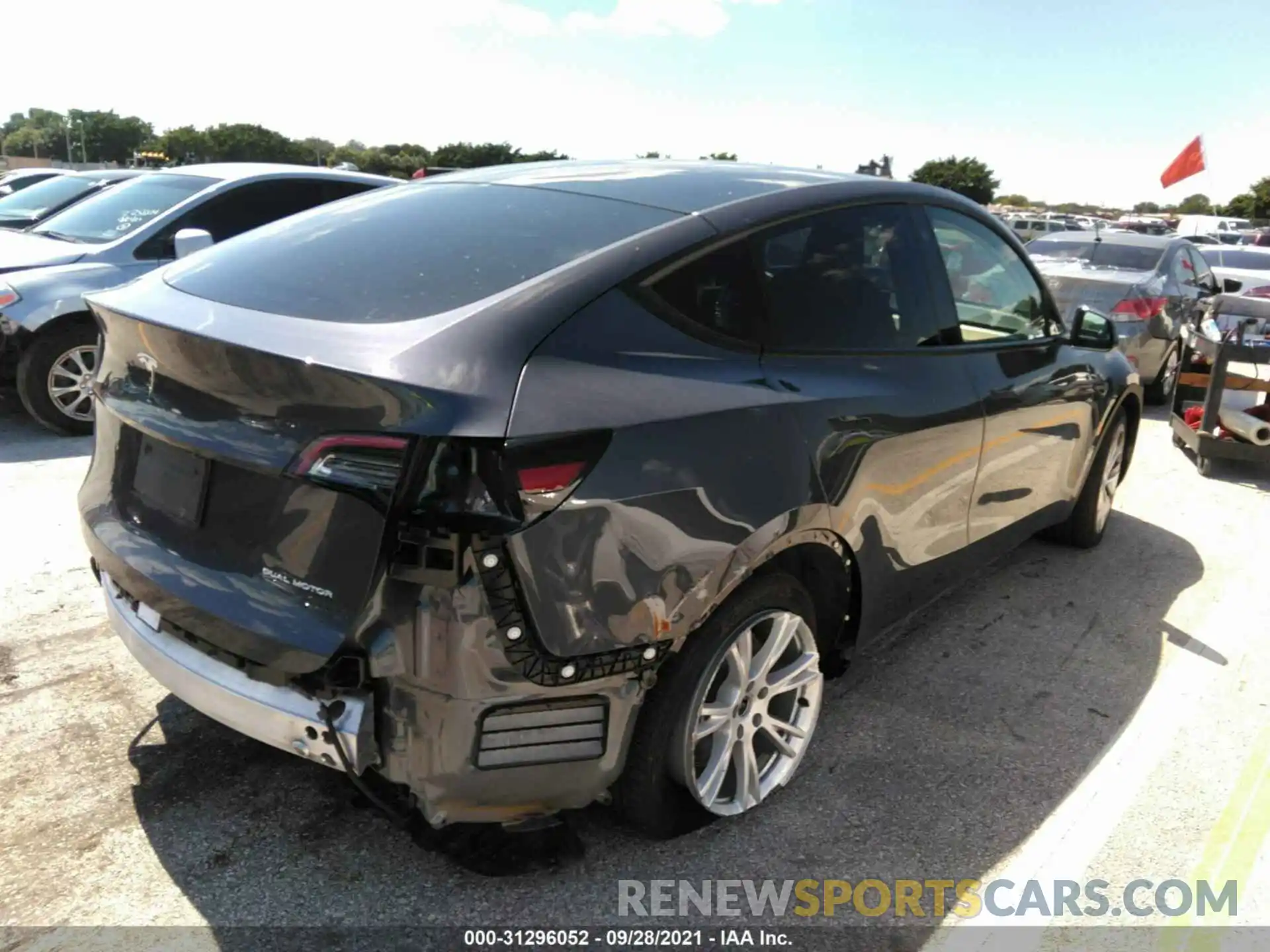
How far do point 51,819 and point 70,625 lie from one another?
1287mm

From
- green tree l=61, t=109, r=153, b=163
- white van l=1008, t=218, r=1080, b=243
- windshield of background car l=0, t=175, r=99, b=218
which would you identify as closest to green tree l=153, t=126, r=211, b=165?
green tree l=61, t=109, r=153, b=163

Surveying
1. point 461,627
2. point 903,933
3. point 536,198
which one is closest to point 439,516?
point 461,627

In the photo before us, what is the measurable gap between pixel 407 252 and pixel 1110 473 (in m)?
4.11

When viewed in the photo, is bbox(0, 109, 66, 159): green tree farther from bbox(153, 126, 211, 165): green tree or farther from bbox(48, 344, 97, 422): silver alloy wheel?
bbox(48, 344, 97, 422): silver alloy wheel

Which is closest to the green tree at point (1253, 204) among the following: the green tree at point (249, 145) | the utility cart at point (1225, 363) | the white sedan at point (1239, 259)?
the white sedan at point (1239, 259)

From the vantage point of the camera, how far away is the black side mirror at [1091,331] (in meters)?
4.24

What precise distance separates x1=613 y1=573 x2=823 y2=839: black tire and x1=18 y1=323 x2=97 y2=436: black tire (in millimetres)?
5548

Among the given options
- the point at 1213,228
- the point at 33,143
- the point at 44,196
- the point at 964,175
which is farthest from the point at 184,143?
the point at 44,196

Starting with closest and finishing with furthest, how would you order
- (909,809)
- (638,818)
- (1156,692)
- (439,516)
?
(439,516)
(638,818)
(909,809)
(1156,692)

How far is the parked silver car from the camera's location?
616 cm

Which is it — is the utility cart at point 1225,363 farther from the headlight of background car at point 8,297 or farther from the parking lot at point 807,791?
the headlight of background car at point 8,297

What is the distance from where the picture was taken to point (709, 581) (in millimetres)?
2299

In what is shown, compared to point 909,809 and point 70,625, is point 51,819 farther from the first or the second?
point 909,809

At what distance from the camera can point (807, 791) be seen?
2.91 m
